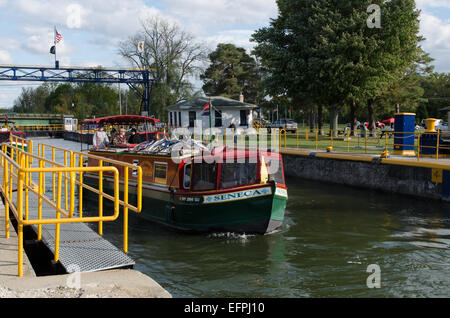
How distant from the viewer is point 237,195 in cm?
1194

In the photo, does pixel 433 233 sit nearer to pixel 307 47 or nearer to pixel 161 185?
pixel 161 185

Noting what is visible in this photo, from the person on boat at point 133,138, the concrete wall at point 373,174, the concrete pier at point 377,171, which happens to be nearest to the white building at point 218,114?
the concrete pier at point 377,171

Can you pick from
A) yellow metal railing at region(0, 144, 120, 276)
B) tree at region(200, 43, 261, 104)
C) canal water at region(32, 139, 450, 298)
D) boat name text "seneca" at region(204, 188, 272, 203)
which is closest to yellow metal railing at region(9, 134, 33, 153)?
canal water at region(32, 139, 450, 298)

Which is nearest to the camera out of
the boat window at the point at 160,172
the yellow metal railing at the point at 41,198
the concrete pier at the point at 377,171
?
Answer: the yellow metal railing at the point at 41,198

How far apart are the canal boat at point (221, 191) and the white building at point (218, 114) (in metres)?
28.1

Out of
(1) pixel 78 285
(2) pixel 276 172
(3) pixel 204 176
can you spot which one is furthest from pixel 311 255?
(1) pixel 78 285

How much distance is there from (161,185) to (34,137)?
62.1 metres

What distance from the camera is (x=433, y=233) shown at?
13039 mm

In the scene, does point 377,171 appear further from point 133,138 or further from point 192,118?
point 192,118

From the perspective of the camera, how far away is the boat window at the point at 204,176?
1253cm

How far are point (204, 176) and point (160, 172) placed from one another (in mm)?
1963

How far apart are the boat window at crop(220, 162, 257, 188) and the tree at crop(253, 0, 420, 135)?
19671 mm

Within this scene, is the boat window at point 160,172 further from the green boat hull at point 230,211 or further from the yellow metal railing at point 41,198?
the yellow metal railing at point 41,198

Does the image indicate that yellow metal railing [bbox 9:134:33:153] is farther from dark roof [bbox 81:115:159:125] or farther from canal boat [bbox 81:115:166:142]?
canal boat [bbox 81:115:166:142]
